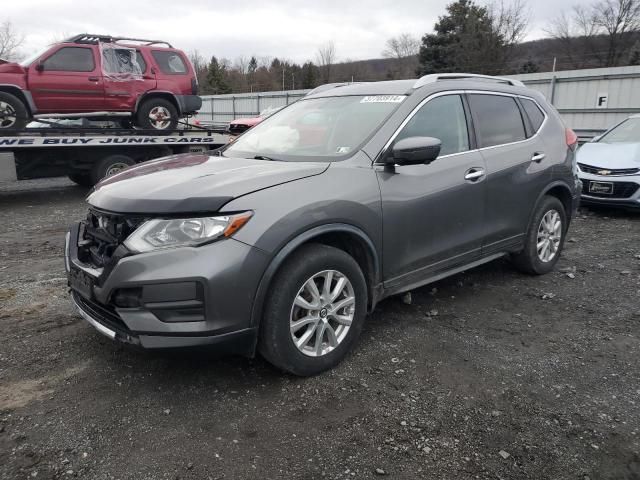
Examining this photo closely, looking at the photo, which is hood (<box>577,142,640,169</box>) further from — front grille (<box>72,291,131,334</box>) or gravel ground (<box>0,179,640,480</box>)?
front grille (<box>72,291,131,334</box>)

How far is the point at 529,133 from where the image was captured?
179 inches

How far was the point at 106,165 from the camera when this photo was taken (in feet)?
30.4

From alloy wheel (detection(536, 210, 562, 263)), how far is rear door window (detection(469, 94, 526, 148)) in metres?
0.87

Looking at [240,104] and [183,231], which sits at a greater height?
[240,104]

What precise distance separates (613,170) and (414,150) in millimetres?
6136

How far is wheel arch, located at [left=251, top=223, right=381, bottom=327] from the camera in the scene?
269 centimetres

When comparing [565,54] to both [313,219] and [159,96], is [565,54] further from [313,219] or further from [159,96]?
[313,219]

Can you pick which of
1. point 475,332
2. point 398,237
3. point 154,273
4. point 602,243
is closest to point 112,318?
point 154,273

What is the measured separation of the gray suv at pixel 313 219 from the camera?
2578 mm

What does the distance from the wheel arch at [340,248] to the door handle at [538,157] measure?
2.09 m

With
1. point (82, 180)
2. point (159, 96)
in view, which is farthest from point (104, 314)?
point (82, 180)

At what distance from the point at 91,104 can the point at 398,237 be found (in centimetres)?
838

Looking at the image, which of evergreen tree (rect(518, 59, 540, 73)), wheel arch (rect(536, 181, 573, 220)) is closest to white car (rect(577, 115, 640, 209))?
wheel arch (rect(536, 181, 573, 220))

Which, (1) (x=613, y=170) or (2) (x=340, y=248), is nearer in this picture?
(2) (x=340, y=248)
